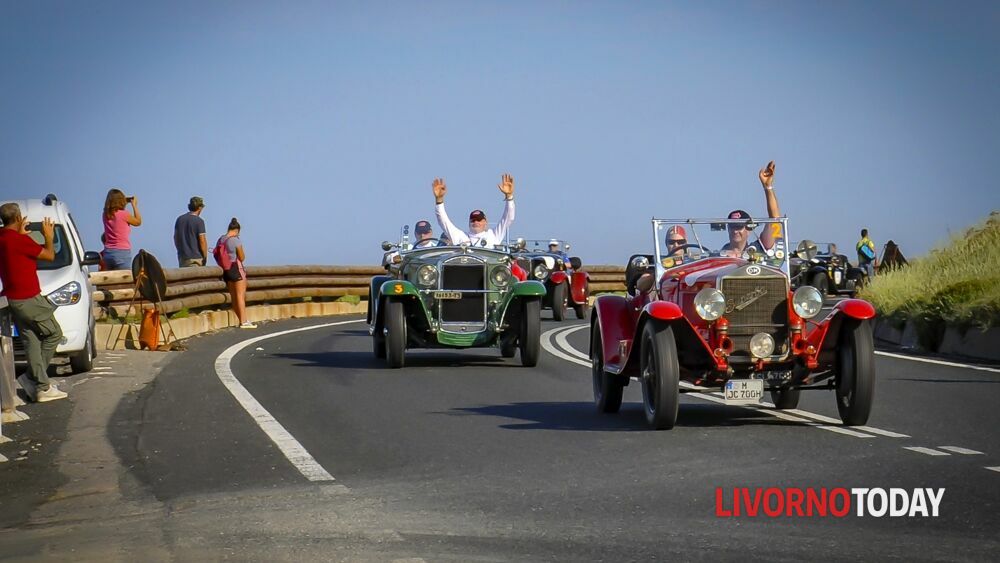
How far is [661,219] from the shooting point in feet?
41.8

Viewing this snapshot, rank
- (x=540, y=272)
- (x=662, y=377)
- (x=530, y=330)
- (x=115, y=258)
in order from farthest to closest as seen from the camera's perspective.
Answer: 1. (x=540, y=272)
2. (x=115, y=258)
3. (x=530, y=330)
4. (x=662, y=377)

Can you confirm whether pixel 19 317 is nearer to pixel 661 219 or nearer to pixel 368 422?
pixel 368 422

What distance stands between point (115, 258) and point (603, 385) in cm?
1086

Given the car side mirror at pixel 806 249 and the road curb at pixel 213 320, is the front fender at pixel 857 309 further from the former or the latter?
the road curb at pixel 213 320

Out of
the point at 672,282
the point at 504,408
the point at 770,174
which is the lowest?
the point at 504,408

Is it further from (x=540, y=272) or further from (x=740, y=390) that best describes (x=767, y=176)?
(x=540, y=272)

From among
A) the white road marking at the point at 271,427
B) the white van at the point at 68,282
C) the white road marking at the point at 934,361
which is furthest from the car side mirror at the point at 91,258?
the white road marking at the point at 934,361

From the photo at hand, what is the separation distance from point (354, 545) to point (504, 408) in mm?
6038

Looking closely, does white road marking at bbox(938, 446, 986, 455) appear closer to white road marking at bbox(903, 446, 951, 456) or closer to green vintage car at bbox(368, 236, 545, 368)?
Result: white road marking at bbox(903, 446, 951, 456)

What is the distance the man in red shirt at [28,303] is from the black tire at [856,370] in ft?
23.1

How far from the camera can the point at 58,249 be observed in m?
17.0

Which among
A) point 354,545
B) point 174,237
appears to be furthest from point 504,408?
point 174,237

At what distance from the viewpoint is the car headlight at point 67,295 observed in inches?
641

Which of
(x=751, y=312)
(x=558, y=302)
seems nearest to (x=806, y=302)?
(x=751, y=312)
